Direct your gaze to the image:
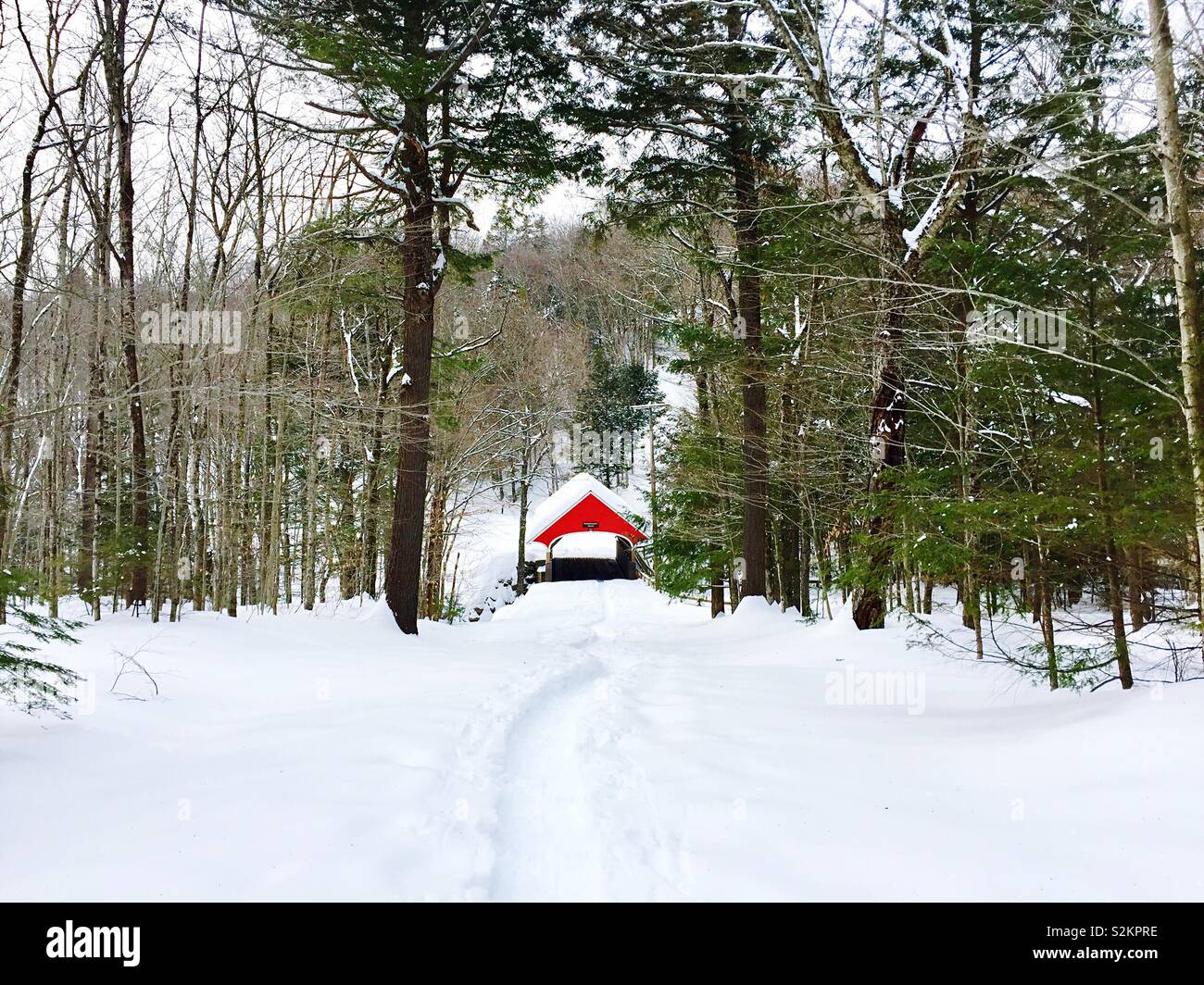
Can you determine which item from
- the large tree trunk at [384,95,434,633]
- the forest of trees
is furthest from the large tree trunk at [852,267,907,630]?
the large tree trunk at [384,95,434,633]

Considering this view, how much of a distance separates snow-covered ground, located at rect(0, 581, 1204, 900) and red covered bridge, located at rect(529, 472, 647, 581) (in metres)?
22.2

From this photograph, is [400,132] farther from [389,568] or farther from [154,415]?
[154,415]

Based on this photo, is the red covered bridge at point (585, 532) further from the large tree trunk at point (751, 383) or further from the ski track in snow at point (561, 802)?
the ski track in snow at point (561, 802)

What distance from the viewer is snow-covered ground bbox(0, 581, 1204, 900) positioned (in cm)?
305

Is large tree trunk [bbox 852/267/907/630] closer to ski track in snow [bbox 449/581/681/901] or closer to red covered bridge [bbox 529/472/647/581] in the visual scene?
ski track in snow [bbox 449/581/681/901]

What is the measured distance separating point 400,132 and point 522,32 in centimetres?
233

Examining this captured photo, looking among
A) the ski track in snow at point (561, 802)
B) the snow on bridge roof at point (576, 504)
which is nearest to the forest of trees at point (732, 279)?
the ski track in snow at point (561, 802)

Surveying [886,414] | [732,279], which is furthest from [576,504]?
[886,414]

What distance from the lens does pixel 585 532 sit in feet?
108

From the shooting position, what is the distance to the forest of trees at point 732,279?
5.36 m

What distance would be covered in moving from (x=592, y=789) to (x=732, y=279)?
11169 millimetres

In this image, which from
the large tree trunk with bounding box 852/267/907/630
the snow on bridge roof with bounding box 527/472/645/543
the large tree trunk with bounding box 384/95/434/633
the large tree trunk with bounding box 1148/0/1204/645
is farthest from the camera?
the snow on bridge roof with bounding box 527/472/645/543

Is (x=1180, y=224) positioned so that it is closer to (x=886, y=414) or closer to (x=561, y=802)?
(x=886, y=414)
